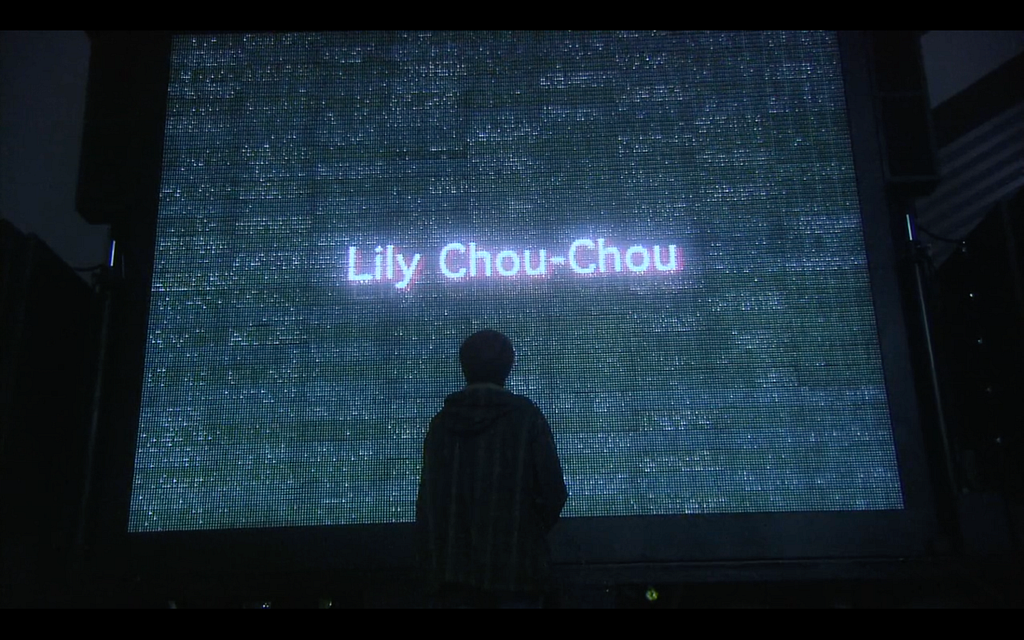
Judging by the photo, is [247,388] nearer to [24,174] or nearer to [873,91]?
[24,174]

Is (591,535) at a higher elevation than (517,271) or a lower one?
lower

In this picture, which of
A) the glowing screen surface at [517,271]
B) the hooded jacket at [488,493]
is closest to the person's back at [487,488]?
the hooded jacket at [488,493]

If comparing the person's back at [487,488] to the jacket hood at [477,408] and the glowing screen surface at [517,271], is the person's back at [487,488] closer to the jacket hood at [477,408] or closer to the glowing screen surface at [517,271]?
the jacket hood at [477,408]

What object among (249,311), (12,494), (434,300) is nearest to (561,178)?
(434,300)

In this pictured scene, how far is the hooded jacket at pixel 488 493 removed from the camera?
2.19 metres

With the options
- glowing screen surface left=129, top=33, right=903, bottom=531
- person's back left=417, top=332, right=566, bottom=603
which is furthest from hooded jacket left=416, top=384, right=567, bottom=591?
glowing screen surface left=129, top=33, right=903, bottom=531

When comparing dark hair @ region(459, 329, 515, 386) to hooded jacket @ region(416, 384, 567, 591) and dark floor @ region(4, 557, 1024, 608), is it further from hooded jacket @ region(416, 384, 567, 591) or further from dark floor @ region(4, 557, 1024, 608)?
dark floor @ region(4, 557, 1024, 608)

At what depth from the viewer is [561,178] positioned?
3.27 metres

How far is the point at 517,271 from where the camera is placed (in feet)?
10.5

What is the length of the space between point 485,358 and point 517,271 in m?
0.89

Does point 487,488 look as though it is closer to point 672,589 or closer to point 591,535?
point 591,535

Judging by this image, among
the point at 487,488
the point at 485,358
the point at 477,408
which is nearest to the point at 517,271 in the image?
the point at 485,358

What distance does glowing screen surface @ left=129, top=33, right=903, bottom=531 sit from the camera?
3.03 metres

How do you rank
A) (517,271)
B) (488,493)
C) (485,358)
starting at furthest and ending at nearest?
(517,271)
(485,358)
(488,493)
